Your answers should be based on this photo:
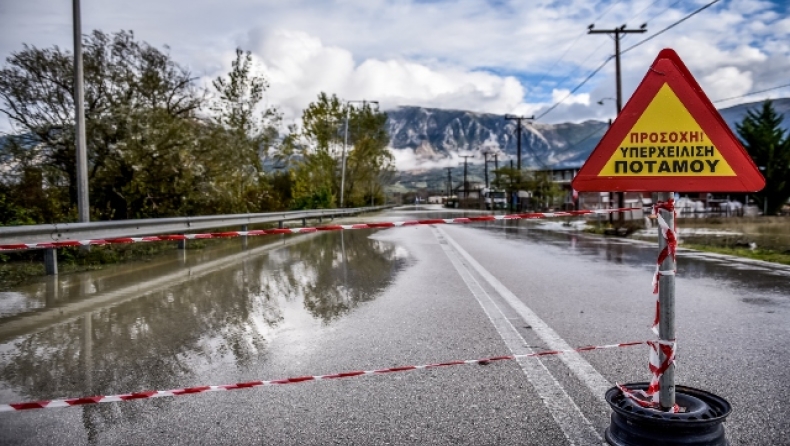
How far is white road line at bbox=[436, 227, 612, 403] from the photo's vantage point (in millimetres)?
3885

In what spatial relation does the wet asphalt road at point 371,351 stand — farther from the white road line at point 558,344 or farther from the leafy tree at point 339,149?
the leafy tree at point 339,149

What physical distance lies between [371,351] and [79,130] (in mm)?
9350

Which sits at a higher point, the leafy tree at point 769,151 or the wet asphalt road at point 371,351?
the leafy tree at point 769,151

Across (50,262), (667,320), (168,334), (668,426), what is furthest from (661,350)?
(50,262)

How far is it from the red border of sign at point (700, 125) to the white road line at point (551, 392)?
123cm

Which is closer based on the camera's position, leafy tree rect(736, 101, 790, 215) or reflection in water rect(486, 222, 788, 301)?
reflection in water rect(486, 222, 788, 301)

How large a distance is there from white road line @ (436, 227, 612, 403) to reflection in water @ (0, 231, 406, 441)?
169 centimetres

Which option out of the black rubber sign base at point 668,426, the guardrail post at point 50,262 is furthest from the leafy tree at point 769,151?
the black rubber sign base at point 668,426

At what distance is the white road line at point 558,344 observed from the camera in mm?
3885

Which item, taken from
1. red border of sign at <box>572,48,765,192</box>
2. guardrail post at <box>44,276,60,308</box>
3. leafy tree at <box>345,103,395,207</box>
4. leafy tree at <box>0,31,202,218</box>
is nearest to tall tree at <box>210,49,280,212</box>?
leafy tree at <box>0,31,202,218</box>

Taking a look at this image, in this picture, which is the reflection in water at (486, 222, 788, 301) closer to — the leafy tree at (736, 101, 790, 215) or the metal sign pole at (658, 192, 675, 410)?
the metal sign pole at (658, 192, 675, 410)

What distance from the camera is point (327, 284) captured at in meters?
8.87

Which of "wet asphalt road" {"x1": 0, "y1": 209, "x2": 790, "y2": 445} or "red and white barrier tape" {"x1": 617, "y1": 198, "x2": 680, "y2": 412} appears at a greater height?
"red and white barrier tape" {"x1": 617, "y1": 198, "x2": 680, "y2": 412}

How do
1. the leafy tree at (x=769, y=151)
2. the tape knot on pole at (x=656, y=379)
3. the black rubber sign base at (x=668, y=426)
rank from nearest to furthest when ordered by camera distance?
the black rubber sign base at (x=668, y=426) < the tape knot on pole at (x=656, y=379) < the leafy tree at (x=769, y=151)
